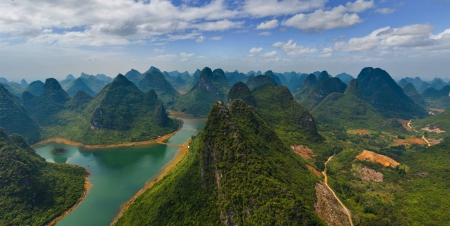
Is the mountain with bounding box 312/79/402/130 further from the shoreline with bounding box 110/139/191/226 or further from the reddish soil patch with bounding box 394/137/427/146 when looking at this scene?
the shoreline with bounding box 110/139/191/226

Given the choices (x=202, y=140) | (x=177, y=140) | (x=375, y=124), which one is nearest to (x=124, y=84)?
(x=177, y=140)

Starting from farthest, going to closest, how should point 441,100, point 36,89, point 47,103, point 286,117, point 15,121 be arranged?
point 36,89
point 441,100
point 47,103
point 15,121
point 286,117

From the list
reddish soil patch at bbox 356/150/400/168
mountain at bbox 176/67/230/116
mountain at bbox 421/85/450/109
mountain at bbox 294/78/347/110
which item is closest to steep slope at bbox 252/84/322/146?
reddish soil patch at bbox 356/150/400/168

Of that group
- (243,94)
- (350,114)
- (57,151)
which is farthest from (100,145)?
(350,114)

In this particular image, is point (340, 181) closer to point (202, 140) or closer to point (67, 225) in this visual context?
point (202, 140)

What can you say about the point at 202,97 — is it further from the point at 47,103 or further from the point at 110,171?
the point at 110,171

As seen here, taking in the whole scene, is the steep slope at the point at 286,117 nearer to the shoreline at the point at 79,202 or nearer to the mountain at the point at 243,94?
the mountain at the point at 243,94
